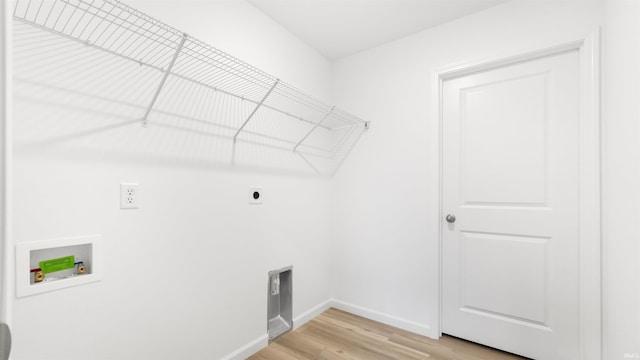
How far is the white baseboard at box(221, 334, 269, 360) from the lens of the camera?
1782mm

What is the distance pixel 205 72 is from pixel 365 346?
2.06 meters

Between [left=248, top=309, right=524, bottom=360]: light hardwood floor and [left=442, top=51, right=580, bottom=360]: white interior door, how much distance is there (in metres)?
0.15

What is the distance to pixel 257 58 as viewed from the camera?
78.2 inches

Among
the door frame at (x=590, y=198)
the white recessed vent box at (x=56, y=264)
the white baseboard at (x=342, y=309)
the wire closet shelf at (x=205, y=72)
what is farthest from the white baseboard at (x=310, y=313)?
the door frame at (x=590, y=198)

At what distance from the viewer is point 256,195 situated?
1952 mm

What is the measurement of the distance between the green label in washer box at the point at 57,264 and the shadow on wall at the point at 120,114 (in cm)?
41

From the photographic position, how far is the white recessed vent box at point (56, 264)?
1029 millimetres

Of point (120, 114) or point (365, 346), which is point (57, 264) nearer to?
point (120, 114)

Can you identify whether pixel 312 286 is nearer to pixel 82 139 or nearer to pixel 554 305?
pixel 554 305

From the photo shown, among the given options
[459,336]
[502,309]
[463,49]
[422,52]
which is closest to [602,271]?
[502,309]

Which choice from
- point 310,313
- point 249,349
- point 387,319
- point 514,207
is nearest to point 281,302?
point 310,313

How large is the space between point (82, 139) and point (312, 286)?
1902mm

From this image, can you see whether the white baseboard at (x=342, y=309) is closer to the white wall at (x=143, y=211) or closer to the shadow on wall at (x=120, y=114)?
the white wall at (x=143, y=211)

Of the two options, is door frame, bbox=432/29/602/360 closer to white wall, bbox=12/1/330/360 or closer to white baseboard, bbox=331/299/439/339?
white baseboard, bbox=331/299/439/339
